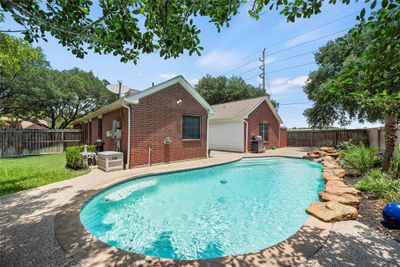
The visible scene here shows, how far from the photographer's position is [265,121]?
17453 millimetres

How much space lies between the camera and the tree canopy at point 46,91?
614 inches

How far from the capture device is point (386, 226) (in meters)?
3.26

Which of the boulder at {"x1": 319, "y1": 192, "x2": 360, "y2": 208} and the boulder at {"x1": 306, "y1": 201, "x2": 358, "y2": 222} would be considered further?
the boulder at {"x1": 319, "y1": 192, "x2": 360, "y2": 208}

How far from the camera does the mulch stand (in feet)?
10.2

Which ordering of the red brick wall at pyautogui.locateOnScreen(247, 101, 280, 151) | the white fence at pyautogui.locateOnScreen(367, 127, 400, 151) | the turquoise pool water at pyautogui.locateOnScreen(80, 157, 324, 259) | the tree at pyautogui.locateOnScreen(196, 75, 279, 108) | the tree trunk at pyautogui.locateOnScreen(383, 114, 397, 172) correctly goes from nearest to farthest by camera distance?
the turquoise pool water at pyautogui.locateOnScreen(80, 157, 324, 259) < the tree trunk at pyautogui.locateOnScreen(383, 114, 397, 172) < the white fence at pyautogui.locateOnScreen(367, 127, 400, 151) < the red brick wall at pyautogui.locateOnScreen(247, 101, 280, 151) < the tree at pyautogui.locateOnScreen(196, 75, 279, 108)

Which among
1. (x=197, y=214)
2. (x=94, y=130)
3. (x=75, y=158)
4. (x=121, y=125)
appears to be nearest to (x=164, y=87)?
(x=121, y=125)

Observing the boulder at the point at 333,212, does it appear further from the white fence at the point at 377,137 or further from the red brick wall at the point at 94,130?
the red brick wall at the point at 94,130

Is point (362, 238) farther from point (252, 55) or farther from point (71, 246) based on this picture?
point (252, 55)

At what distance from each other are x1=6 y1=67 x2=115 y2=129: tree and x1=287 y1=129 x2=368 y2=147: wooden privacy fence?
80.4 ft

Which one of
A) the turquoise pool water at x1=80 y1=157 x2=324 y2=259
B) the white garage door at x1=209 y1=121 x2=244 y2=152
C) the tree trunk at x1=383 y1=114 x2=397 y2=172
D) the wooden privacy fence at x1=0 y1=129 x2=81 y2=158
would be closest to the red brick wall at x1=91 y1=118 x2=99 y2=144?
the wooden privacy fence at x1=0 y1=129 x2=81 y2=158

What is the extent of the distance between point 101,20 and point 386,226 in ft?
19.8

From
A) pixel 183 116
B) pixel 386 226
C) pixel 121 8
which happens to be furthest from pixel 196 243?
pixel 183 116

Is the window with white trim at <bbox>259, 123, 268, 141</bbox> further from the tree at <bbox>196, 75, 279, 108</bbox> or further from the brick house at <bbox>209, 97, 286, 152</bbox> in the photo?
the tree at <bbox>196, 75, 279, 108</bbox>

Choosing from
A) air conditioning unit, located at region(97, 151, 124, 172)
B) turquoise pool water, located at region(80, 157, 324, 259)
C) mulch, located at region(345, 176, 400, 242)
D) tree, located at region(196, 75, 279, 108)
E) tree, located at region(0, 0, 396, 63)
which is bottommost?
turquoise pool water, located at region(80, 157, 324, 259)
